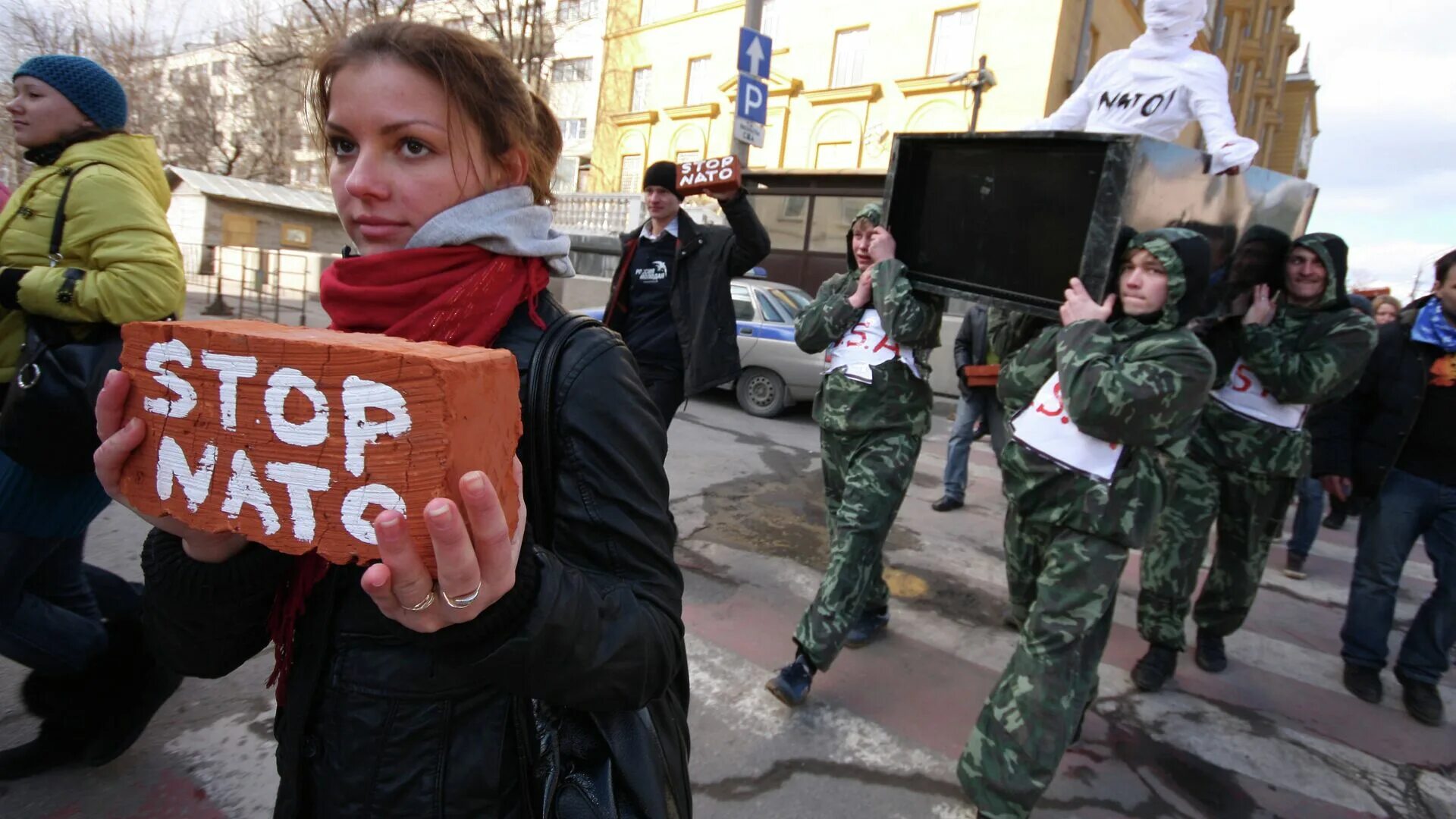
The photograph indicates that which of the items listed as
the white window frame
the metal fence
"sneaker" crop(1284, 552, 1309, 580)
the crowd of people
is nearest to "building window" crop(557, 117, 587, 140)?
the white window frame

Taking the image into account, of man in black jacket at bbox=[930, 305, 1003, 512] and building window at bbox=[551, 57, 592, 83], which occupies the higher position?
building window at bbox=[551, 57, 592, 83]

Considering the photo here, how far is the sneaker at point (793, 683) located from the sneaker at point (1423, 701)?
2.82m

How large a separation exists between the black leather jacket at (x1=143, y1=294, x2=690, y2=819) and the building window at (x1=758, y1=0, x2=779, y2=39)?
21796mm

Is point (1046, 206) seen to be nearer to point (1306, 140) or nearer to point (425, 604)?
point (425, 604)

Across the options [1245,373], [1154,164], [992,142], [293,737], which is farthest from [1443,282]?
[293,737]

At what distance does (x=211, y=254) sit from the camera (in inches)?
650

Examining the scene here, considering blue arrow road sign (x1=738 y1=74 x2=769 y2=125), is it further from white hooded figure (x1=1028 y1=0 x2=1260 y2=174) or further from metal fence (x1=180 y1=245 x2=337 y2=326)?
metal fence (x1=180 y1=245 x2=337 y2=326)

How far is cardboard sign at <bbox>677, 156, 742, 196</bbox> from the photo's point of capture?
12.6 ft

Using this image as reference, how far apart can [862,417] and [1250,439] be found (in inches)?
70.2

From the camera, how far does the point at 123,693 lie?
228cm

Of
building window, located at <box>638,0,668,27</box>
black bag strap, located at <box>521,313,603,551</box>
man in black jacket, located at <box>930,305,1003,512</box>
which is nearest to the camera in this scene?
black bag strap, located at <box>521,313,603,551</box>

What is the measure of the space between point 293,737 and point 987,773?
1949 millimetres

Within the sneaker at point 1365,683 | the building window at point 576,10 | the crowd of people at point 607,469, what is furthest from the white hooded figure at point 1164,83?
the building window at point 576,10

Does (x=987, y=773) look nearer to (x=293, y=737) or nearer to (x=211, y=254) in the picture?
(x=293, y=737)
